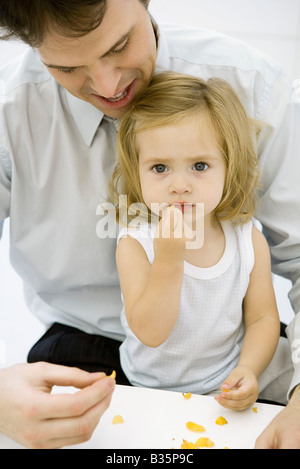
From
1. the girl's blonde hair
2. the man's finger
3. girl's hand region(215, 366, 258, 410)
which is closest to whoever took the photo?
the man's finger

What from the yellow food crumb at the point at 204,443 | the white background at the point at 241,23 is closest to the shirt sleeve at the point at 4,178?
the yellow food crumb at the point at 204,443

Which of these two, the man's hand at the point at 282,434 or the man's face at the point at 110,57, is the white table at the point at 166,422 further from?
the man's face at the point at 110,57

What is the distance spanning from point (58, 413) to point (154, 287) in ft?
1.04

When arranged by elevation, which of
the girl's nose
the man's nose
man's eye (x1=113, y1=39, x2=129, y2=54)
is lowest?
the girl's nose

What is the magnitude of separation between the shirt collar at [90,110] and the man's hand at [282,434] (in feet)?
2.50

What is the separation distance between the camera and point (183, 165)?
1.08 metres

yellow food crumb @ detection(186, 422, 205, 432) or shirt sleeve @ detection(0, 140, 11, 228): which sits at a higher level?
shirt sleeve @ detection(0, 140, 11, 228)

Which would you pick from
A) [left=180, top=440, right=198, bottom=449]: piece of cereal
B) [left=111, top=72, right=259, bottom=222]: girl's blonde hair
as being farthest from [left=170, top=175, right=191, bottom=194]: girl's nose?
[left=180, top=440, right=198, bottom=449]: piece of cereal

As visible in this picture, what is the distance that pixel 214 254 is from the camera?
120 centimetres

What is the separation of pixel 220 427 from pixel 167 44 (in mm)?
895

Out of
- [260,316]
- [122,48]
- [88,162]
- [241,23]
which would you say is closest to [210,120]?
[122,48]

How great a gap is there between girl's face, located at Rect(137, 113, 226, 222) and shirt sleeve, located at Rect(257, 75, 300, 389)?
0.24 m

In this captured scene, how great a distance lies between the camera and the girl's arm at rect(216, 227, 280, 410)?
1.04 metres

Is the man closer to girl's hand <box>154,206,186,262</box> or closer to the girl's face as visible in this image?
the girl's face
